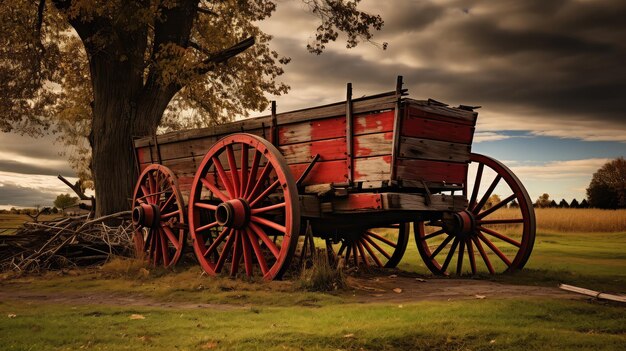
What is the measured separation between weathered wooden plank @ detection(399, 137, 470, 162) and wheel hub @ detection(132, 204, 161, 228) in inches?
175

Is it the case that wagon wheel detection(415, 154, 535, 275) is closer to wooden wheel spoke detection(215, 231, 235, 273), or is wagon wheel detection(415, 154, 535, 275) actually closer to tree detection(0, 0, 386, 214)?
wooden wheel spoke detection(215, 231, 235, 273)

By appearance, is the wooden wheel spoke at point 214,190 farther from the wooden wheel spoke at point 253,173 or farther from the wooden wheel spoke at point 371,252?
the wooden wheel spoke at point 371,252

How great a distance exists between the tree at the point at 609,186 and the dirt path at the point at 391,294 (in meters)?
49.4

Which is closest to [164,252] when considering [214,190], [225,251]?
[214,190]

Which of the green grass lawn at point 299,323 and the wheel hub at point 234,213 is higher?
the wheel hub at point 234,213

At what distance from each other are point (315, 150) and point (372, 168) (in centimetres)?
85

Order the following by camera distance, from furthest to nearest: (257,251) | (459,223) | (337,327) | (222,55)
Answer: (222,55) < (459,223) < (257,251) < (337,327)

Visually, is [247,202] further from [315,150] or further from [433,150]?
[433,150]

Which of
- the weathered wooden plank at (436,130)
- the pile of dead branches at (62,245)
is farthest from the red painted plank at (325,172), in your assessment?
the pile of dead branches at (62,245)

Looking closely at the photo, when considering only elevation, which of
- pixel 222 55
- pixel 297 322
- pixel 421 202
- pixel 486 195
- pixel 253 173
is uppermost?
pixel 222 55

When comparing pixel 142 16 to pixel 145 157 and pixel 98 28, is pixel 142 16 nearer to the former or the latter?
pixel 98 28

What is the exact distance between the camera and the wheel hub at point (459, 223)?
770 cm

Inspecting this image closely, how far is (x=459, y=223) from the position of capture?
25.2 ft

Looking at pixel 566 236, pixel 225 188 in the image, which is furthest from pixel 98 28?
pixel 566 236
